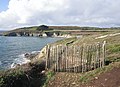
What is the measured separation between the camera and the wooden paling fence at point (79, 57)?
60.7 feet

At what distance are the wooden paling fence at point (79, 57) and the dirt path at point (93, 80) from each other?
909 millimetres

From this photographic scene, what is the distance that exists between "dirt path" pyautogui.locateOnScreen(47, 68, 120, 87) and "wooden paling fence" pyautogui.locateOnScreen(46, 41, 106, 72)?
909 mm

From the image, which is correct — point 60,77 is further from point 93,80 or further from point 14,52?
point 14,52

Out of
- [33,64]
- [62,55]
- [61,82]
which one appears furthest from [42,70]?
[61,82]

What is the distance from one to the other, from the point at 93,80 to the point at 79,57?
3184 millimetres

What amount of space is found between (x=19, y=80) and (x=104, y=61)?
18.7 ft

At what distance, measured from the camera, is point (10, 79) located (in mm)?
15742

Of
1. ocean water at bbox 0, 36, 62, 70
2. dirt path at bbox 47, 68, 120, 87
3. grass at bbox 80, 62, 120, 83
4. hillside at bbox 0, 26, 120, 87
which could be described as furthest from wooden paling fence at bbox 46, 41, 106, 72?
ocean water at bbox 0, 36, 62, 70

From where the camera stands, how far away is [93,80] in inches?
621

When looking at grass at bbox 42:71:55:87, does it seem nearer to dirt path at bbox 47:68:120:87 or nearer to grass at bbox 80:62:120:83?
dirt path at bbox 47:68:120:87

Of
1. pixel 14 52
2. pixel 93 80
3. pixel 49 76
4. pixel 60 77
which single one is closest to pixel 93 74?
pixel 93 80

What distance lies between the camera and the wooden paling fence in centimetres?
1852

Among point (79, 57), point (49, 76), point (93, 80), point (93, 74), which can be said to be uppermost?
point (79, 57)

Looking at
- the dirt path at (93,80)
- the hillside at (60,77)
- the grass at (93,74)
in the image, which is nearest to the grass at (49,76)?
the hillside at (60,77)
